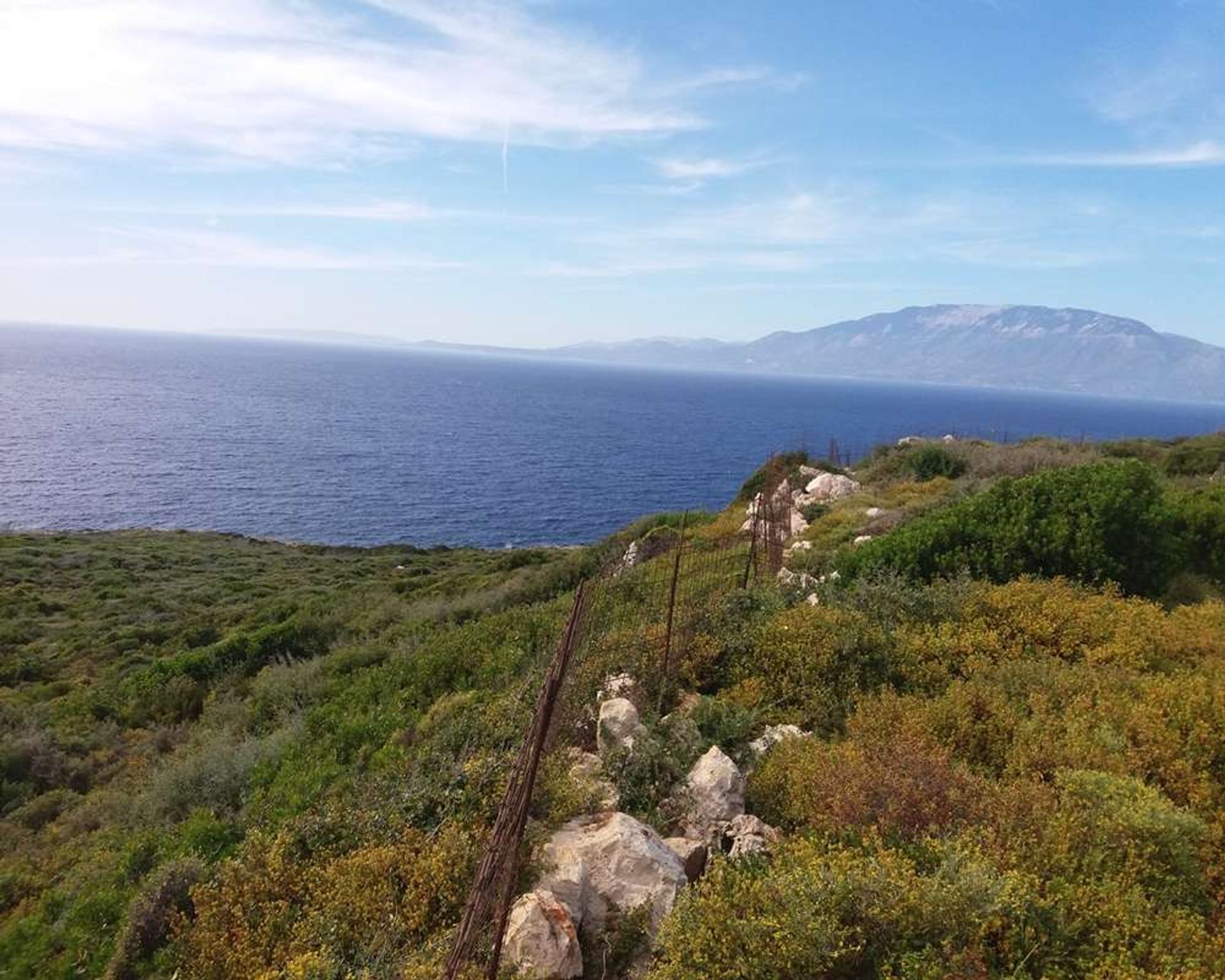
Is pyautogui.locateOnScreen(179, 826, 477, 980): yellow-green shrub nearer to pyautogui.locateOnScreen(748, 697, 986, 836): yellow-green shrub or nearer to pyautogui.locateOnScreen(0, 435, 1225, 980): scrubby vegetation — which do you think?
pyautogui.locateOnScreen(0, 435, 1225, 980): scrubby vegetation

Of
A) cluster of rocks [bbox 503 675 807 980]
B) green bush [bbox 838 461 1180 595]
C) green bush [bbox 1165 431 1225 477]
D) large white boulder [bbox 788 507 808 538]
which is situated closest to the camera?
cluster of rocks [bbox 503 675 807 980]

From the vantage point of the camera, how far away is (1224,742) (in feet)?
24.9

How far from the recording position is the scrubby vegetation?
16.5ft

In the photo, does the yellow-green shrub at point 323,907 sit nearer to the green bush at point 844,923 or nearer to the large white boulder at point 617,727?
the green bush at point 844,923

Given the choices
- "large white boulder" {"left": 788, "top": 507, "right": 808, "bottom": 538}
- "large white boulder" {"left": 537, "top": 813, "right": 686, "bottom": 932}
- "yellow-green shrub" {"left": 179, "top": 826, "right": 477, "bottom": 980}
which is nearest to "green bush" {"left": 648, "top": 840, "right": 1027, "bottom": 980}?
"large white boulder" {"left": 537, "top": 813, "right": 686, "bottom": 932}

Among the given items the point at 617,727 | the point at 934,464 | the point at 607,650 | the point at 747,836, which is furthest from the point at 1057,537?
the point at 934,464

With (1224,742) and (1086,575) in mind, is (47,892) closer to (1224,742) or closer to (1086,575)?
(1224,742)

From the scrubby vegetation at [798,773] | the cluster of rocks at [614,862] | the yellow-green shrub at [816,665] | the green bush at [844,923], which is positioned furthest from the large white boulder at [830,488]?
the green bush at [844,923]

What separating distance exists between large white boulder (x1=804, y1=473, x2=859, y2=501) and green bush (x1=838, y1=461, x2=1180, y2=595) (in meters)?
12.2

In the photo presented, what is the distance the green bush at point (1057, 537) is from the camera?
1363 centimetres

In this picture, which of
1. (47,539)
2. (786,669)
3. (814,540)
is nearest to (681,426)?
(47,539)

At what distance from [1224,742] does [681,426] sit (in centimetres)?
12693

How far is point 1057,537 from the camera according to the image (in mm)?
13695

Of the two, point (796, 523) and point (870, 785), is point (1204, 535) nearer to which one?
point (796, 523)
